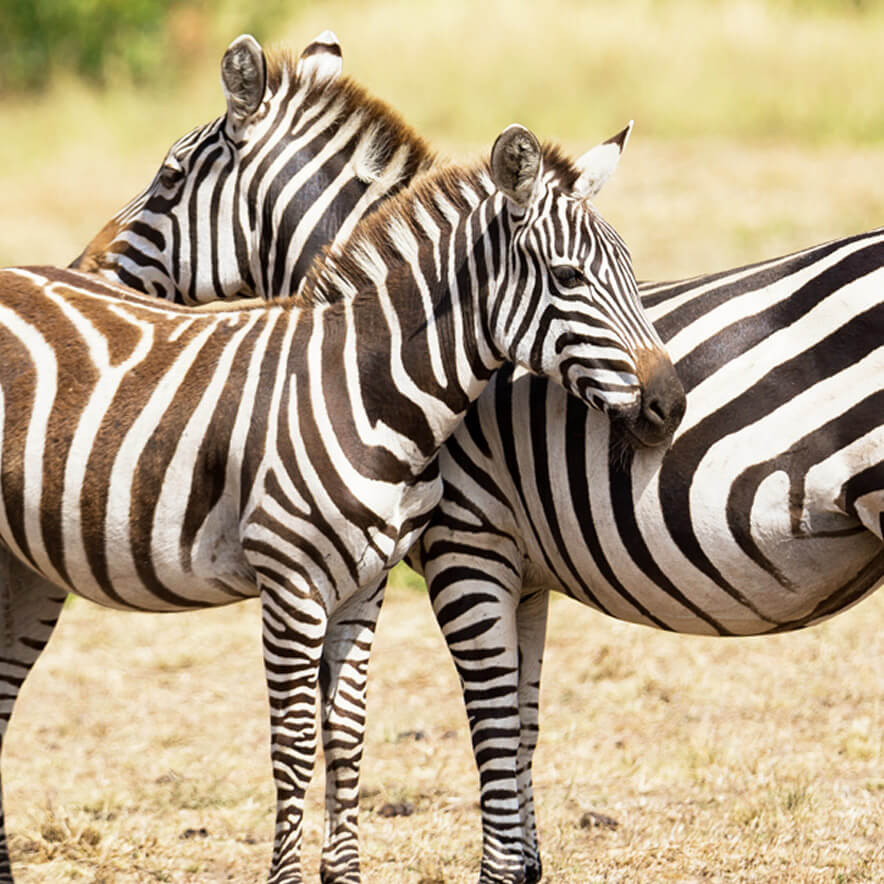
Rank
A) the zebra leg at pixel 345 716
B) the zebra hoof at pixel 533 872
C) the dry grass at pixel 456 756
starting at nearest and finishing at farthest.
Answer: the zebra leg at pixel 345 716 → the zebra hoof at pixel 533 872 → the dry grass at pixel 456 756

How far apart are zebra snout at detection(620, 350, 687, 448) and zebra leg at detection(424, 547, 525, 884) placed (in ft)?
2.74

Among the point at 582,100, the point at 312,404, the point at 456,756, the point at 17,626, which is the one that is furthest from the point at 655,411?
the point at 582,100

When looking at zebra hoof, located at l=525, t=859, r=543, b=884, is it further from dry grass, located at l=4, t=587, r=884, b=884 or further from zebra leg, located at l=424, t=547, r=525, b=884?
zebra leg, located at l=424, t=547, r=525, b=884

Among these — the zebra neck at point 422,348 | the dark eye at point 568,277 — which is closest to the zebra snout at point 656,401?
the dark eye at point 568,277

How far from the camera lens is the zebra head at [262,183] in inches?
205

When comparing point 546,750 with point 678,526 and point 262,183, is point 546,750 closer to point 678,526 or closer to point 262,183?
point 678,526

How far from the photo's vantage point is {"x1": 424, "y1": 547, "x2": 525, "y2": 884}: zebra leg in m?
4.67

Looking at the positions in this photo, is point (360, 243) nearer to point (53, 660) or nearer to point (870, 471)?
point (870, 471)

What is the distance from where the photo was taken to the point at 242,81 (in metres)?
5.25

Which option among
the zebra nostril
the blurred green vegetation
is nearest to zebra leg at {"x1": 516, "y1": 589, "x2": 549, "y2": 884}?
the zebra nostril

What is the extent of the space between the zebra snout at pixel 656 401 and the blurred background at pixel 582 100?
10.4 metres

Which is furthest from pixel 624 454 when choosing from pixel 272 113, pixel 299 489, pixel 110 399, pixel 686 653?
pixel 686 653

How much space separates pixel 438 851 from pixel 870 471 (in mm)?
2552

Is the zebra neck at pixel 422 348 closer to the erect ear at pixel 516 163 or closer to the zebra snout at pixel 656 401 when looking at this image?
the erect ear at pixel 516 163
